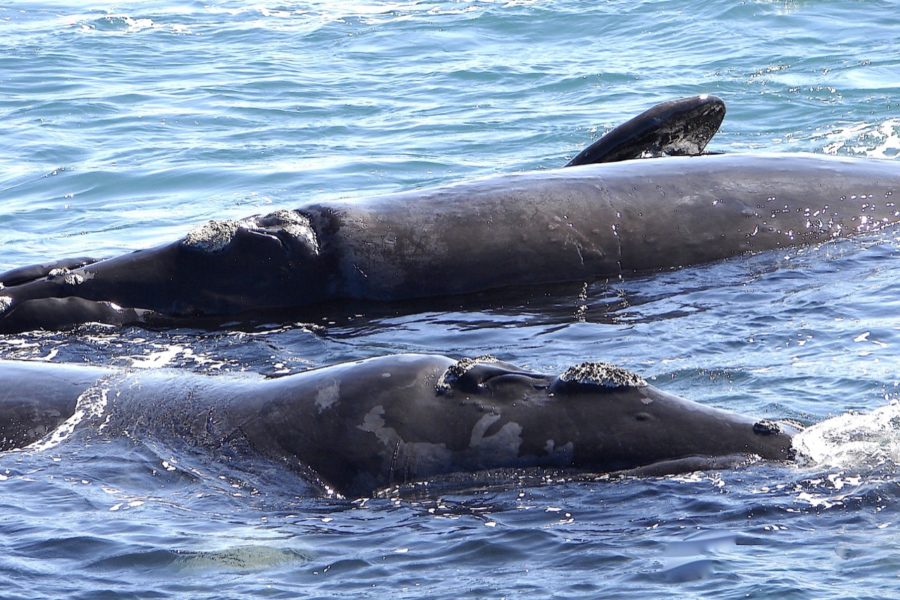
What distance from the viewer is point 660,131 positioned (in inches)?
470

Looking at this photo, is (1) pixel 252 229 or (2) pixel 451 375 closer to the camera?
(2) pixel 451 375

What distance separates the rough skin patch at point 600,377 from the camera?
6.55m

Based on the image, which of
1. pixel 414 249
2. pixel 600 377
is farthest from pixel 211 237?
pixel 600 377

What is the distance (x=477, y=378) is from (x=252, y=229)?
431cm

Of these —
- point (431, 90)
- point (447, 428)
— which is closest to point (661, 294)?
point (447, 428)

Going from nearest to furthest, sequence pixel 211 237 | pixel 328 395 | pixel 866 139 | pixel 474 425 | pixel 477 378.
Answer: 1. pixel 474 425
2. pixel 477 378
3. pixel 328 395
4. pixel 211 237
5. pixel 866 139

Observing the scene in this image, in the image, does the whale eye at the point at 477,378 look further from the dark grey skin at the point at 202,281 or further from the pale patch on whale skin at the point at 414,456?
the dark grey skin at the point at 202,281

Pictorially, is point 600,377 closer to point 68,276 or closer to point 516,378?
point 516,378

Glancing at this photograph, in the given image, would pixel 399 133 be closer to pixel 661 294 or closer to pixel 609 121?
pixel 609 121

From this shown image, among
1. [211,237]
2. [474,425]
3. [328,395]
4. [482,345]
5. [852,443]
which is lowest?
[482,345]

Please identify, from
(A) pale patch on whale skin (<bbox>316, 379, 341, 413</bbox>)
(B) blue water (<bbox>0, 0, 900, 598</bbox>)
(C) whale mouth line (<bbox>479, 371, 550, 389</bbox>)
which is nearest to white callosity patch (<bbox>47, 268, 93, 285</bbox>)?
(B) blue water (<bbox>0, 0, 900, 598</bbox>)

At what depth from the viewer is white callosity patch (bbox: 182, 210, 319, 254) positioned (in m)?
10.5

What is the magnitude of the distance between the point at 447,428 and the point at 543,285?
13.5ft

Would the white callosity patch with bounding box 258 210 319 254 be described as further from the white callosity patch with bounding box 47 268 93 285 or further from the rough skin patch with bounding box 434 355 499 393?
the rough skin patch with bounding box 434 355 499 393
